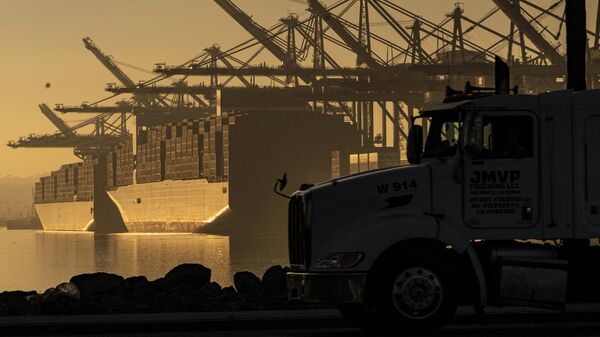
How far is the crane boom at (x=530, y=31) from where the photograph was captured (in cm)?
14514

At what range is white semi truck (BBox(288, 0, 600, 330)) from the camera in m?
14.1

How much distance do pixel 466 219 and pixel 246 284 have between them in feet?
30.6

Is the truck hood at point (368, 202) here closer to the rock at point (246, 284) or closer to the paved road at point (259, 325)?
the paved road at point (259, 325)

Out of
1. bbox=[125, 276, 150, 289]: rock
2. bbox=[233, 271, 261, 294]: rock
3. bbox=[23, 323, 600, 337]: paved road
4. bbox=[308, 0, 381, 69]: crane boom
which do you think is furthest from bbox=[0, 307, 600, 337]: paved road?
bbox=[308, 0, 381, 69]: crane boom

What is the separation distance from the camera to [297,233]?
14.8 meters

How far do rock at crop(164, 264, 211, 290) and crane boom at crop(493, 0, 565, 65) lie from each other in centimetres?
12317

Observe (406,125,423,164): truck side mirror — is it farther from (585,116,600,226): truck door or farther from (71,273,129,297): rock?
(71,273,129,297): rock

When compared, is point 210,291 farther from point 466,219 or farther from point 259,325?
point 466,219

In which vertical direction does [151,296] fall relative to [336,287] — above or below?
below

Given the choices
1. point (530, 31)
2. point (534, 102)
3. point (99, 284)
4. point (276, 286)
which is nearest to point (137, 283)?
point (99, 284)

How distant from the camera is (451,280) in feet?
46.5

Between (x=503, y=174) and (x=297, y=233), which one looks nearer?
(x=503, y=174)

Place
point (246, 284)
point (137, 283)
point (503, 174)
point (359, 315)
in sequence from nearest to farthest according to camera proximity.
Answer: point (503, 174) < point (359, 315) < point (246, 284) < point (137, 283)

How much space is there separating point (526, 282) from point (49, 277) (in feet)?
292
